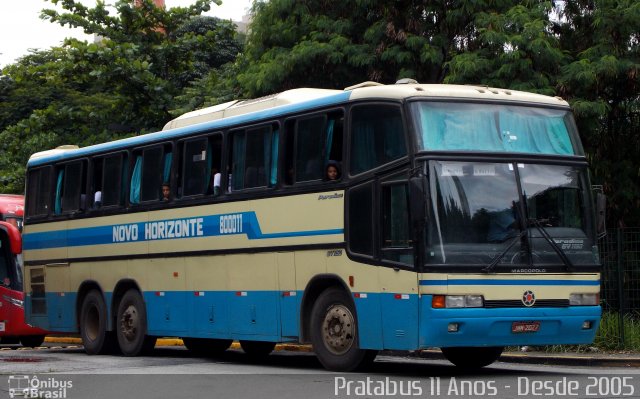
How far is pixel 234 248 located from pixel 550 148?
16.5ft

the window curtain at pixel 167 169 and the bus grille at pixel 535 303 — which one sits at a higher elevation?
the window curtain at pixel 167 169

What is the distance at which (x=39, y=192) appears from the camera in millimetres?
23734

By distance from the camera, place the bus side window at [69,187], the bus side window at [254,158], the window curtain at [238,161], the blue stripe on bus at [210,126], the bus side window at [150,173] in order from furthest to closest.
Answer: the bus side window at [69,187]
the bus side window at [150,173]
the window curtain at [238,161]
the bus side window at [254,158]
the blue stripe on bus at [210,126]

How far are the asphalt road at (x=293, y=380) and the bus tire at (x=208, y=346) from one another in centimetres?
183

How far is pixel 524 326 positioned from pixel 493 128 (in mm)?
2436

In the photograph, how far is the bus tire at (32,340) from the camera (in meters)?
28.1

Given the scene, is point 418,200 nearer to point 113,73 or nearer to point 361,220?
point 361,220

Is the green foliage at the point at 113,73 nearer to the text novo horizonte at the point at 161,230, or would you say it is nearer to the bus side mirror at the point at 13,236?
the bus side mirror at the point at 13,236

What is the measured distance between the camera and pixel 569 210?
1509cm

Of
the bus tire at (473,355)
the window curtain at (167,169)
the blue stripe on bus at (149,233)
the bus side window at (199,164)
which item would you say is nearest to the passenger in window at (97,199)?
the blue stripe on bus at (149,233)

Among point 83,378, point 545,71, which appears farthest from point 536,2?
point 83,378

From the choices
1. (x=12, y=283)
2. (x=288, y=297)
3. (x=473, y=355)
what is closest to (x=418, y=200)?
(x=288, y=297)

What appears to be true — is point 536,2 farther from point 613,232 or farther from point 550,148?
point 550,148

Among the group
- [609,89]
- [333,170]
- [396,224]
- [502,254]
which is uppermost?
[609,89]
